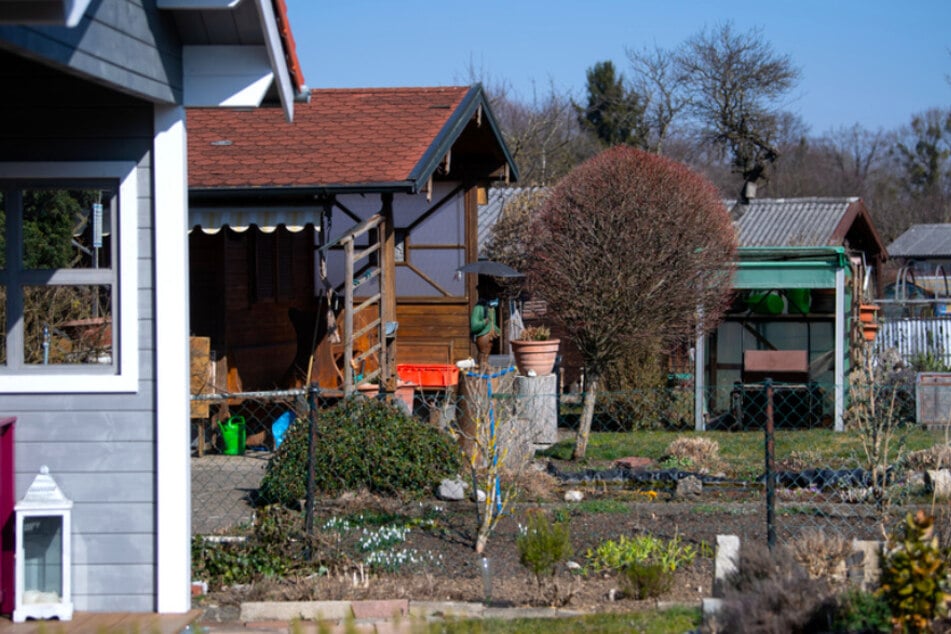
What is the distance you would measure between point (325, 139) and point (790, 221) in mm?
17153

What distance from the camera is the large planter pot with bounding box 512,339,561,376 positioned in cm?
1375

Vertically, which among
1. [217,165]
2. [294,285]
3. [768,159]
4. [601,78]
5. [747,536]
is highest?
[601,78]

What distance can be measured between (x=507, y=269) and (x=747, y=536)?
9.00 metres

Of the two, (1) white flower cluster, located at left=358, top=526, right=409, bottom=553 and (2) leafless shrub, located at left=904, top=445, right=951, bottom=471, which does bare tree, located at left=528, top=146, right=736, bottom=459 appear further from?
(1) white flower cluster, located at left=358, top=526, right=409, bottom=553

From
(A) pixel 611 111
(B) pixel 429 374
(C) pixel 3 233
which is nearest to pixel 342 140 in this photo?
(B) pixel 429 374

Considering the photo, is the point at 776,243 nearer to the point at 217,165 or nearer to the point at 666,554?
the point at 217,165

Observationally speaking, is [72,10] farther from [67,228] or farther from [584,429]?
[584,429]

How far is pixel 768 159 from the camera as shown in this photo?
112ft

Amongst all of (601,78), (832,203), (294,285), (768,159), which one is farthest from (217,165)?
(601,78)

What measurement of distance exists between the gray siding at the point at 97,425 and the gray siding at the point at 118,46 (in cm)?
30

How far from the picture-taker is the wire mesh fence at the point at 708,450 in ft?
27.7

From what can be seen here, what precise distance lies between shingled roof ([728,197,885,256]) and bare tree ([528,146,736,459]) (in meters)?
12.6

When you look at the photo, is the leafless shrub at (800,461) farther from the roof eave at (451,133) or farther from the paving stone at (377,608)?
the paving stone at (377,608)

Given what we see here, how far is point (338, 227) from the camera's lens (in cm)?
1550
